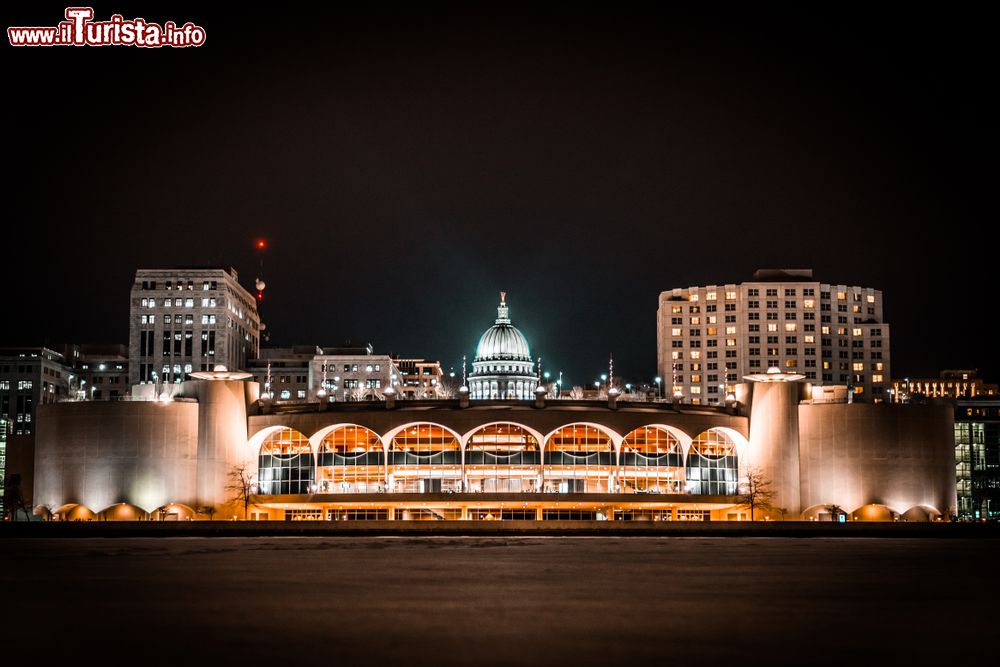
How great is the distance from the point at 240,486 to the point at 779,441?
46618 mm

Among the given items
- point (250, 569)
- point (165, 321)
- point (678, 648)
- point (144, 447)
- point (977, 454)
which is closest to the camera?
point (678, 648)

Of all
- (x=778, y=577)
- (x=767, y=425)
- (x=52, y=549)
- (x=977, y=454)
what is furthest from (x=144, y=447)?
(x=977, y=454)

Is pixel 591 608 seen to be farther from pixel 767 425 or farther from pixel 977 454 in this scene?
pixel 977 454

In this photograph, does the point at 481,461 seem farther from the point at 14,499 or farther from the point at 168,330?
the point at 168,330

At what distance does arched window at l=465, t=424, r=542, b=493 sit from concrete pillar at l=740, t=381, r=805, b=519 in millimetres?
19023

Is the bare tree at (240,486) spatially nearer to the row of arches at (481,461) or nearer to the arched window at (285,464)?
the arched window at (285,464)

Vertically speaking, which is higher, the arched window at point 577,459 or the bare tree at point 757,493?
the arched window at point 577,459

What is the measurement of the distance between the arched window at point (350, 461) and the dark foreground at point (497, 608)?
45.8m

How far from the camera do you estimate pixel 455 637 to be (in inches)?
1243

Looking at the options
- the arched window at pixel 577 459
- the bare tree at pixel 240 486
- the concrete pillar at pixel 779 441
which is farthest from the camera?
the arched window at pixel 577 459

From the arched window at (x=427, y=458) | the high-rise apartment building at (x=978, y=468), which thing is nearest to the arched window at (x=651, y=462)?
the arched window at (x=427, y=458)

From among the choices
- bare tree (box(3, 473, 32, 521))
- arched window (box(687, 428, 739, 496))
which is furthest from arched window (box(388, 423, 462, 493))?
bare tree (box(3, 473, 32, 521))

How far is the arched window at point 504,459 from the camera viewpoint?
116 meters

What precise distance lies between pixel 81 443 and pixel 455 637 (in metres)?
87.7
